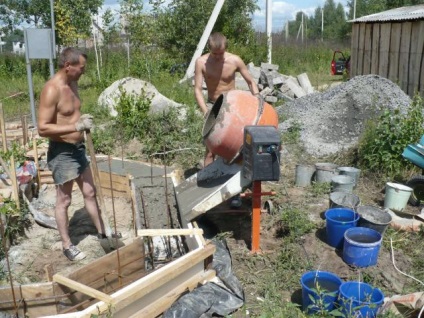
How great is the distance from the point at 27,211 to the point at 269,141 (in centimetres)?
284

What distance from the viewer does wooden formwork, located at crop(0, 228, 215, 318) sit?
3.04 m

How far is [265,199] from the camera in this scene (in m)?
5.47

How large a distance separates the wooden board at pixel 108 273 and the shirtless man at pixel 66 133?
78 cm

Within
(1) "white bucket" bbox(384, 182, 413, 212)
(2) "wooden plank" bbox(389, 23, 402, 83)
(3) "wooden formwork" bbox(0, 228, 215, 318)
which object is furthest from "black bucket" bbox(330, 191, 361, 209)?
(2) "wooden plank" bbox(389, 23, 402, 83)

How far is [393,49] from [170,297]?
378 inches

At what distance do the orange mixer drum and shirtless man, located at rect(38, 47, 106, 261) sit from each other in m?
1.26

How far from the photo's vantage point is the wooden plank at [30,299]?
3160mm

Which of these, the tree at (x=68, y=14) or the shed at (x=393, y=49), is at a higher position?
the tree at (x=68, y=14)

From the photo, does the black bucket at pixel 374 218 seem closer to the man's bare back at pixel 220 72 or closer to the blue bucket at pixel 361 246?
the blue bucket at pixel 361 246

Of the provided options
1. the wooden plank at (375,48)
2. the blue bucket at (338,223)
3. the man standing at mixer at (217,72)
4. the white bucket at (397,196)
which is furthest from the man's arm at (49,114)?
the wooden plank at (375,48)

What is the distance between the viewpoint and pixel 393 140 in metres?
5.92

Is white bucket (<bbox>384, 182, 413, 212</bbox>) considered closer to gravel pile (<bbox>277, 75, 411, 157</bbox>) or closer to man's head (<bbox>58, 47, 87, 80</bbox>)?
gravel pile (<bbox>277, 75, 411, 157</bbox>)

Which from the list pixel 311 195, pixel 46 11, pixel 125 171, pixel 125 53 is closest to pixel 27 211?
pixel 125 171

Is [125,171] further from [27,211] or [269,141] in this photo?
[269,141]
